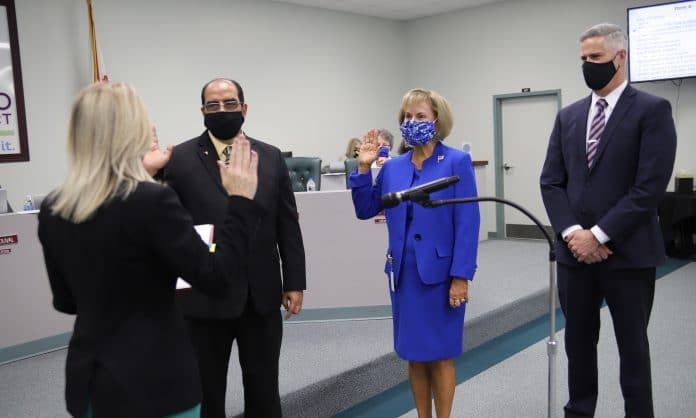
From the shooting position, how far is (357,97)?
26.4 feet

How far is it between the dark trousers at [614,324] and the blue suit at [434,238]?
0.42 meters

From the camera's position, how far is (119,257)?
46.8 inches

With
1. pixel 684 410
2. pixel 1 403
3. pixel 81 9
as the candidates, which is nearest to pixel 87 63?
pixel 81 9

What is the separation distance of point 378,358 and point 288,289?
4.43ft

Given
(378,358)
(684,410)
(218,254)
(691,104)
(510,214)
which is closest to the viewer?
(218,254)

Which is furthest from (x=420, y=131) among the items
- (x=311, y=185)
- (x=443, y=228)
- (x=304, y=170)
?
(x=304, y=170)

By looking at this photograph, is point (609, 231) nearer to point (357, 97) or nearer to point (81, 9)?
point (81, 9)

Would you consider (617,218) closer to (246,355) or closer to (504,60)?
(246,355)

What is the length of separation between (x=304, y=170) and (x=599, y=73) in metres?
2.97

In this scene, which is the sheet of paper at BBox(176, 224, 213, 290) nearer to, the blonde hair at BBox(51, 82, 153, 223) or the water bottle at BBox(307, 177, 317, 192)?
the blonde hair at BBox(51, 82, 153, 223)

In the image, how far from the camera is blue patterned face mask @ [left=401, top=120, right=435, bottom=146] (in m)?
2.11

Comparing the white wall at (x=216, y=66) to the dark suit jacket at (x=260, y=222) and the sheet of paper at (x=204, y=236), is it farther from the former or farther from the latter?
the sheet of paper at (x=204, y=236)

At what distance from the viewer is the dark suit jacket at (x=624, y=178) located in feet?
6.46

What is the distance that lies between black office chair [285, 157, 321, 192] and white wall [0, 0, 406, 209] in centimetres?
196
